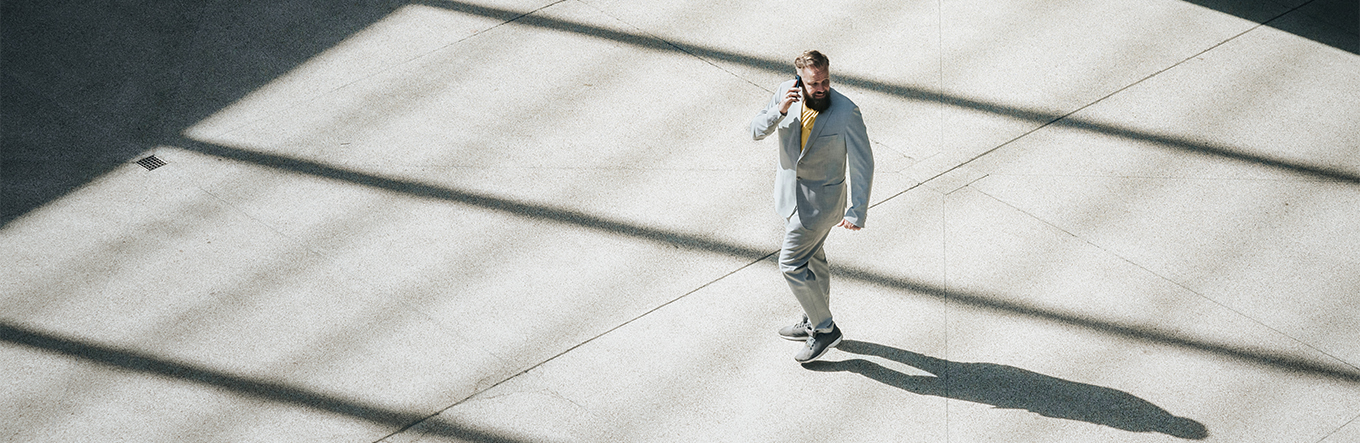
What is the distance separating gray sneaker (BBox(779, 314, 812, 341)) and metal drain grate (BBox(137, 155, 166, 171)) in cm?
433

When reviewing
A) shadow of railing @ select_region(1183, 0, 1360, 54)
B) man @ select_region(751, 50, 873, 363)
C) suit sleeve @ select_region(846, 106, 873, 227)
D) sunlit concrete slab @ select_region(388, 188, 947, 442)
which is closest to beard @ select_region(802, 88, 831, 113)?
man @ select_region(751, 50, 873, 363)

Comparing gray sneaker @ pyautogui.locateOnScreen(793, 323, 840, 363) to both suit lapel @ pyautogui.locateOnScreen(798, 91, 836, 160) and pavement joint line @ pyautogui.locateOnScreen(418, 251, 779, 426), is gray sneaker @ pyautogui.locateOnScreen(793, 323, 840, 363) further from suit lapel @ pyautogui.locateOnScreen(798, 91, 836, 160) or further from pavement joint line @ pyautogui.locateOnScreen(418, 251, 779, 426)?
suit lapel @ pyautogui.locateOnScreen(798, 91, 836, 160)

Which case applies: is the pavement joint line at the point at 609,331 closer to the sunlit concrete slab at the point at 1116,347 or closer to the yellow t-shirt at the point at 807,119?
the sunlit concrete slab at the point at 1116,347

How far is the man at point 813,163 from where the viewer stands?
471 centimetres

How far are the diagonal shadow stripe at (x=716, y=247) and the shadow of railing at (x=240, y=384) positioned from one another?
5.65 feet

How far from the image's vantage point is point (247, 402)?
5.18 m

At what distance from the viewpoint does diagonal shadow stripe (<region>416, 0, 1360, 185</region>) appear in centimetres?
691

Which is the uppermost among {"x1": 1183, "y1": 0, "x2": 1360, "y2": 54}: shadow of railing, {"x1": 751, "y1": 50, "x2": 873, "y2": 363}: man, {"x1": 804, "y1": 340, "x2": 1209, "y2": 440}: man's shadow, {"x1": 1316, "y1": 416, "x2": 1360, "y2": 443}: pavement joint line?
{"x1": 751, "y1": 50, "x2": 873, "y2": 363}: man

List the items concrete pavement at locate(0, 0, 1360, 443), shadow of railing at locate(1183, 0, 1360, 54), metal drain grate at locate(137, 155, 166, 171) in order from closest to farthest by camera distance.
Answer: concrete pavement at locate(0, 0, 1360, 443) → metal drain grate at locate(137, 155, 166, 171) → shadow of railing at locate(1183, 0, 1360, 54)

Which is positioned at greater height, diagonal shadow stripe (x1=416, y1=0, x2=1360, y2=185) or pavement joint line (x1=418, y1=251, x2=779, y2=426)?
diagonal shadow stripe (x1=416, y1=0, x2=1360, y2=185)

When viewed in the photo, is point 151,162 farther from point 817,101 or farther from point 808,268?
point 817,101

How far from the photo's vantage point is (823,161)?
4840mm

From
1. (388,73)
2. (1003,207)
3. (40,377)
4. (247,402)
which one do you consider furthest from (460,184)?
(1003,207)

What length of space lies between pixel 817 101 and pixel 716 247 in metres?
1.72
